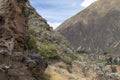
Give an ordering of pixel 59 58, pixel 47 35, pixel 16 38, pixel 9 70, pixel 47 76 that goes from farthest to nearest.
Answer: pixel 47 35 < pixel 59 58 < pixel 47 76 < pixel 16 38 < pixel 9 70

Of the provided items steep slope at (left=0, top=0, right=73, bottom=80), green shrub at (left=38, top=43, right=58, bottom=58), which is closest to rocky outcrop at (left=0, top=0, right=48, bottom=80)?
steep slope at (left=0, top=0, right=73, bottom=80)

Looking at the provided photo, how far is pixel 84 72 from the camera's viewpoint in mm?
47656

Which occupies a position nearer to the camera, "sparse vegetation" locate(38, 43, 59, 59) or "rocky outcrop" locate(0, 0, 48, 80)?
"rocky outcrop" locate(0, 0, 48, 80)

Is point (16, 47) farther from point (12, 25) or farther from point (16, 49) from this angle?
point (12, 25)

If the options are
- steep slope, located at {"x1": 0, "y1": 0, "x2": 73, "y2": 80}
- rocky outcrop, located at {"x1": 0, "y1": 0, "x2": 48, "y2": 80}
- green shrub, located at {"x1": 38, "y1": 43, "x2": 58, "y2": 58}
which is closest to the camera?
steep slope, located at {"x1": 0, "y1": 0, "x2": 73, "y2": 80}

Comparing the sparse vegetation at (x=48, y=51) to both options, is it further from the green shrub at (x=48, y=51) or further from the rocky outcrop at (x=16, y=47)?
the rocky outcrop at (x=16, y=47)

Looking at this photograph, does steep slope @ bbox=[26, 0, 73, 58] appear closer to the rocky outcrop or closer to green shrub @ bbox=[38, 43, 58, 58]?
green shrub @ bbox=[38, 43, 58, 58]

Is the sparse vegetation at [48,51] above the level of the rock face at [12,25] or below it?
below

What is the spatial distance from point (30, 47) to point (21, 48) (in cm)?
500

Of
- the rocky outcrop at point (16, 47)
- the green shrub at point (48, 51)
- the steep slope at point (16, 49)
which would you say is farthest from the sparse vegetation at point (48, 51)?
the rocky outcrop at point (16, 47)

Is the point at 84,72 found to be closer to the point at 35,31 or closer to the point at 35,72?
the point at 35,31

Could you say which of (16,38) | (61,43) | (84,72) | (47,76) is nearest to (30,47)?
(47,76)

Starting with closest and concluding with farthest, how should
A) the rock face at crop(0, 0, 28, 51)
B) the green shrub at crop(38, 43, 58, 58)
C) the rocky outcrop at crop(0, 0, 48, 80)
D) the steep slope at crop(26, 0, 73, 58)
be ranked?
the rocky outcrop at crop(0, 0, 48, 80)
the rock face at crop(0, 0, 28, 51)
the green shrub at crop(38, 43, 58, 58)
the steep slope at crop(26, 0, 73, 58)

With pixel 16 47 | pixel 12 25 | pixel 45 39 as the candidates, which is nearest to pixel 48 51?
pixel 45 39
